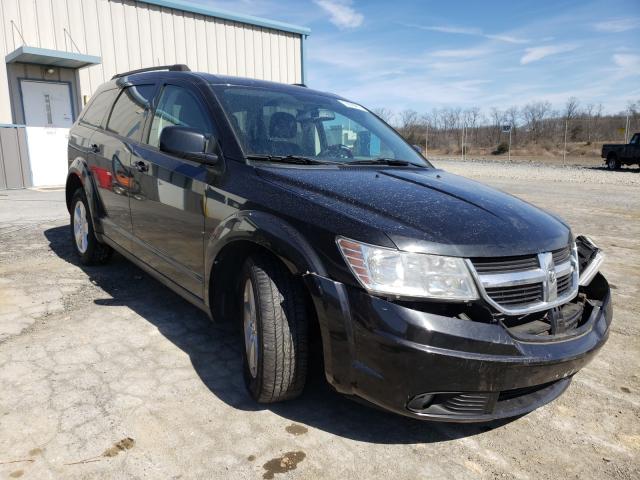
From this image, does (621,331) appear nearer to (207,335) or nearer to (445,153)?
(207,335)

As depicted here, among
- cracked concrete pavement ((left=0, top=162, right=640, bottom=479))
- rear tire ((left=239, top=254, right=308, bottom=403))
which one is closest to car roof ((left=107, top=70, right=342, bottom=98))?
rear tire ((left=239, top=254, right=308, bottom=403))

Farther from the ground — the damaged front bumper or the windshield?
the windshield

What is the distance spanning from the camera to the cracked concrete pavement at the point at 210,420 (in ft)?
7.21

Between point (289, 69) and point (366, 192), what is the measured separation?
15.4m

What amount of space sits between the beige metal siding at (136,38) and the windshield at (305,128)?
1100 cm

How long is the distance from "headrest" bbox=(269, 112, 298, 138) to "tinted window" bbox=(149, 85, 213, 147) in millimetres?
371

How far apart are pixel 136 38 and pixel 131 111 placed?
35.8 ft

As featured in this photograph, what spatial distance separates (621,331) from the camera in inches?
149

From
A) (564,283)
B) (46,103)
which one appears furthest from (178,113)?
(46,103)

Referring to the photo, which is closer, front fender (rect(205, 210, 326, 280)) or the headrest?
front fender (rect(205, 210, 326, 280))

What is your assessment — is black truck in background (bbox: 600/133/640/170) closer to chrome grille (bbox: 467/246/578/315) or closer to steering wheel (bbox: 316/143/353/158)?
steering wheel (bbox: 316/143/353/158)

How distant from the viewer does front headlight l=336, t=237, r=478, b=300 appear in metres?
2.01

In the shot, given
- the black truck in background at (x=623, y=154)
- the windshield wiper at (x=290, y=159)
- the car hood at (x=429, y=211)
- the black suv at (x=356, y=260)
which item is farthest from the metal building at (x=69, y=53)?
the black truck in background at (x=623, y=154)

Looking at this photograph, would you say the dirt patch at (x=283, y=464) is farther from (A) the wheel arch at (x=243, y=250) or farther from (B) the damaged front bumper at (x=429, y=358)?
(A) the wheel arch at (x=243, y=250)
